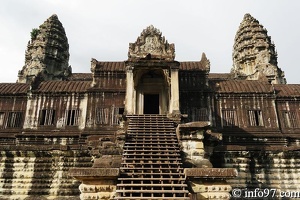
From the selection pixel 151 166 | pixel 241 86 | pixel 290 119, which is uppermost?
pixel 241 86

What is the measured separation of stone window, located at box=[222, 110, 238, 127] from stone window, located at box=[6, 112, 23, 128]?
14133 mm

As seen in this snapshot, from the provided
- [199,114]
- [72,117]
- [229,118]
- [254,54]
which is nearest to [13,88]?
[72,117]

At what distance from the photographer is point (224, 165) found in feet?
44.0

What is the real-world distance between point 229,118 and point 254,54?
69.9ft

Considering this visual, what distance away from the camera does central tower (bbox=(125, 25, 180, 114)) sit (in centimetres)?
1706

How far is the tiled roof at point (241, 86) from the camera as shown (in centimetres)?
2109

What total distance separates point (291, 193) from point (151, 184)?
777 centimetres

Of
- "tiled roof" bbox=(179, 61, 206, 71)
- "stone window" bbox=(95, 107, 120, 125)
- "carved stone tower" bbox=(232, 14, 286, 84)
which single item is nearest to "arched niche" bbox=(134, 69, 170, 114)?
"stone window" bbox=(95, 107, 120, 125)

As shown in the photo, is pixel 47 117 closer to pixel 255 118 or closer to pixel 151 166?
pixel 151 166

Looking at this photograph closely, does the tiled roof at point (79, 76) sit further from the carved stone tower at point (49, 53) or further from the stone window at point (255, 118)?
the stone window at point (255, 118)

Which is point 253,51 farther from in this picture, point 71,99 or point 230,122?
point 71,99

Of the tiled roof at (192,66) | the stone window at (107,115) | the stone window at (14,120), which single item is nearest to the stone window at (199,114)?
the tiled roof at (192,66)

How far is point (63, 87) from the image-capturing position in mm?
21922

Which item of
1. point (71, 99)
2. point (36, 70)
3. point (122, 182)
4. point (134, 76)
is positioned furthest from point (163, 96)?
point (36, 70)
